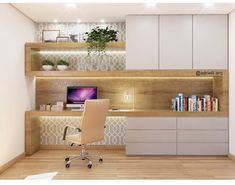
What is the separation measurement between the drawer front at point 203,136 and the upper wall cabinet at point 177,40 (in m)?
1.23

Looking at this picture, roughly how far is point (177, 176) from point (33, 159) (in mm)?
2610

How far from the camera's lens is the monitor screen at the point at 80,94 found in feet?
21.8

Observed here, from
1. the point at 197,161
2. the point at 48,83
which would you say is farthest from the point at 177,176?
the point at 48,83

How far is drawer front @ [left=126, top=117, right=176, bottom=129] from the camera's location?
19.9 ft

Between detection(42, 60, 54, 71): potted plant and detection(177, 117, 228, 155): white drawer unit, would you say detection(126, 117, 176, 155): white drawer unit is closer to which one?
detection(177, 117, 228, 155): white drawer unit

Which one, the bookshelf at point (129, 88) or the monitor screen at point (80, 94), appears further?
the monitor screen at point (80, 94)

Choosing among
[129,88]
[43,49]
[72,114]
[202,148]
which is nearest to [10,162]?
[72,114]

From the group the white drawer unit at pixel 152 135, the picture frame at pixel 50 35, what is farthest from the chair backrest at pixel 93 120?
the picture frame at pixel 50 35

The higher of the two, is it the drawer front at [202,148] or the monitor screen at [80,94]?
the monitor screen at [80,94]

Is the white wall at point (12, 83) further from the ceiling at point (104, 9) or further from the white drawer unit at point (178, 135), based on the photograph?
the white drawer unit at point (178, 135)

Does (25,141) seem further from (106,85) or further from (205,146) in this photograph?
(205,146)

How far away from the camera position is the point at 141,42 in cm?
616

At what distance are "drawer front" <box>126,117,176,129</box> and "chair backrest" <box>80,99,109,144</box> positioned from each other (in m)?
0.72

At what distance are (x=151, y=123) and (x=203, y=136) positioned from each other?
0.97 metres
